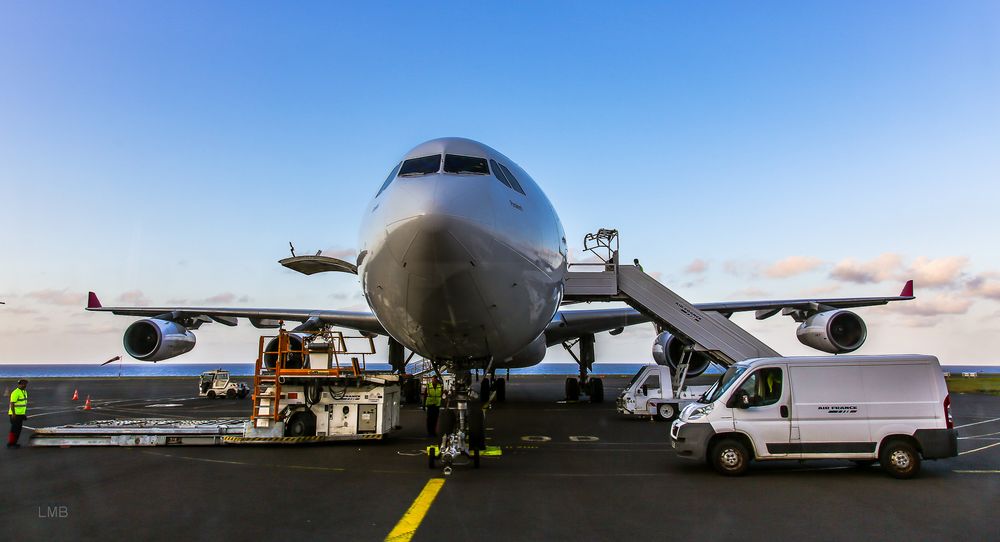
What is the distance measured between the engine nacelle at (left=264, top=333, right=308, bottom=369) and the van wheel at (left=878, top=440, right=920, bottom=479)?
10.7 metres

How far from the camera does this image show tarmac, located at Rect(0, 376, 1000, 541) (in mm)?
5410

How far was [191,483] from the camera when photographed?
7.77 metres

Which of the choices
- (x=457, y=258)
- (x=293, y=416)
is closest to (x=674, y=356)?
(x=293, y=416)

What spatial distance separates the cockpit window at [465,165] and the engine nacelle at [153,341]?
43.5ft

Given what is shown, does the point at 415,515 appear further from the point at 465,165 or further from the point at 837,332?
the point at 837,332

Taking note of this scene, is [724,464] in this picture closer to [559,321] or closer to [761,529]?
[761,529]

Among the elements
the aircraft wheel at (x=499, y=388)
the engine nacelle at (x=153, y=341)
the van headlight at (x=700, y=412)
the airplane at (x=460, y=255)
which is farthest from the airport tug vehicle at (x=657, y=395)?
the engine nacelle at (x=153, y=341)

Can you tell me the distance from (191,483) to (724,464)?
7164 millimetres

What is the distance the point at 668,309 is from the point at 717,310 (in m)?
5.29

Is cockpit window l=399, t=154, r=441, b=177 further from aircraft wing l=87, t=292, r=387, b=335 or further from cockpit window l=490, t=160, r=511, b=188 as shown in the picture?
aircraft wing l=87, t=292, r=387, b=335

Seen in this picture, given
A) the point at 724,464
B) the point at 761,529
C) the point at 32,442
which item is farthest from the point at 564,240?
the point at 32,442

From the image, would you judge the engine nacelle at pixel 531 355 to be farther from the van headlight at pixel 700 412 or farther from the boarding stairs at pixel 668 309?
the van headlight at pixel 700 412

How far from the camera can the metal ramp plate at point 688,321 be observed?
13.5 metres

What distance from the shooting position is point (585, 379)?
79.8 ft
